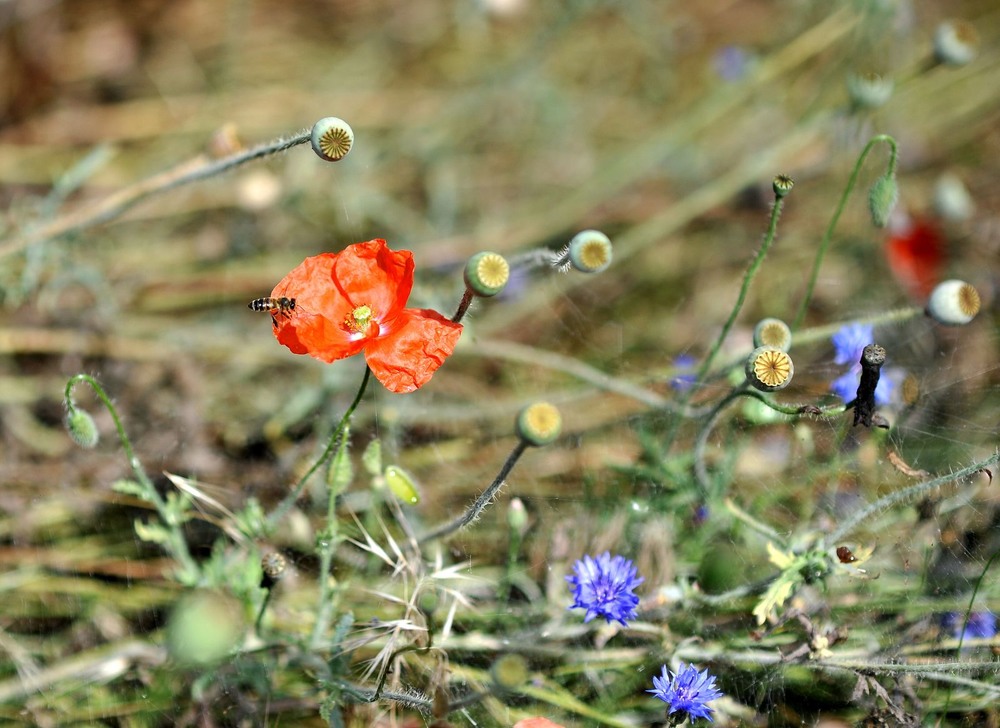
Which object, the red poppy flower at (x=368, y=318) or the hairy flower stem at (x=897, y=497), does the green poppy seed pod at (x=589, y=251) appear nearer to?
the red poppy flower at (x=368, y=318)

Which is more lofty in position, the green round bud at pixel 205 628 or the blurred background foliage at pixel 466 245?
the blurred background foliage at pixel 466 245

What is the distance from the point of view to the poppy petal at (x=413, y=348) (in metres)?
1.64

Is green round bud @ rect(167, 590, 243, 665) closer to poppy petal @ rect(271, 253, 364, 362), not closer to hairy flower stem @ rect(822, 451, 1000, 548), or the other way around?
poppy petal @ rect(271, 253, 364, 362)

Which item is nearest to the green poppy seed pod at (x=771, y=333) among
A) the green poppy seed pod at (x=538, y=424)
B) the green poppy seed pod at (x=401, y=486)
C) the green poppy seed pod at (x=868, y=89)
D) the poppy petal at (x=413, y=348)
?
the green poppy seed pod at (x=538, y=424)

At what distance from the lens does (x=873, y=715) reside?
1709 mm

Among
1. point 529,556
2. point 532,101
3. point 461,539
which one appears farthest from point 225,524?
point 532,101

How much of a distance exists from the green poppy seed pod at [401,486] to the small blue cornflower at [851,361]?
3.10ft

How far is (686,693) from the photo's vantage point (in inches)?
60.9

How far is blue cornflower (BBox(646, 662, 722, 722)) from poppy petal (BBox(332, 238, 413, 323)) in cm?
84

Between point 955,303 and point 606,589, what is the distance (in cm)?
92

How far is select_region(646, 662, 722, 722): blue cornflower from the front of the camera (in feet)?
5.05

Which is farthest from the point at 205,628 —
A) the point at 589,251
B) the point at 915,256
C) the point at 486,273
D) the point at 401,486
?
the point at 915,256

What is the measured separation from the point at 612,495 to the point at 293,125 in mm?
1992

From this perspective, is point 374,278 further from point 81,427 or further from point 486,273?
point 81,427
